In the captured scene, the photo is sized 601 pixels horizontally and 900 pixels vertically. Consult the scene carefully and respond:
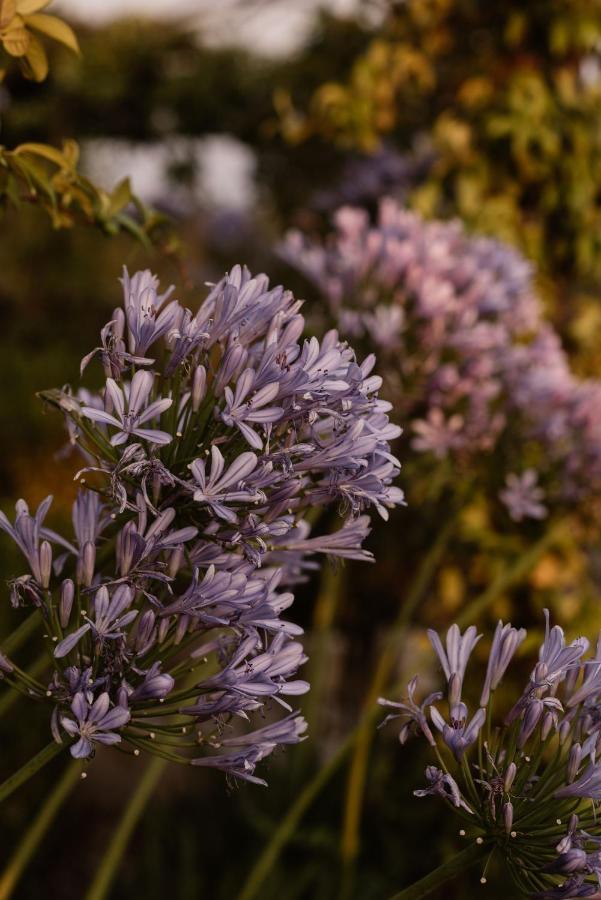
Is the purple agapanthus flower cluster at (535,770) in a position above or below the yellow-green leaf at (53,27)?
below

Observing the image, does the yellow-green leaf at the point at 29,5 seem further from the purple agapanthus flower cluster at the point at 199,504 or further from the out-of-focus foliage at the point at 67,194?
the purple agapanthus flower cluster at the point at 199,504

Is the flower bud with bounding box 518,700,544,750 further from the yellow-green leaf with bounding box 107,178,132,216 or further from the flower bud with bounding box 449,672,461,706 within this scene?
the yellow-green leaf with bounding box 107,178,132,216

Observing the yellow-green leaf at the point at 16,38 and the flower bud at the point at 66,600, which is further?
the yellow-green leaf at the point at 16,38

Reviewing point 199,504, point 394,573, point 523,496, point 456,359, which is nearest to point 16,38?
point 199,504

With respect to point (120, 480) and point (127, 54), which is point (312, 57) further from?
point (120, 480)

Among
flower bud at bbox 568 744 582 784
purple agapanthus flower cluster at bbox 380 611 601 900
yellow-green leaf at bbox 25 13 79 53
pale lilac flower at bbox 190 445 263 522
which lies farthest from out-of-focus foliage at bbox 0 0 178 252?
flower bud at bbox 568 744 582 784

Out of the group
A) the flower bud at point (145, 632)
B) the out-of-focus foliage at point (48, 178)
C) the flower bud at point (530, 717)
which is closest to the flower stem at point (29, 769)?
the flower bud at point (145, 632)

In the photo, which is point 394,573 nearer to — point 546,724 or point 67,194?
point 67,194

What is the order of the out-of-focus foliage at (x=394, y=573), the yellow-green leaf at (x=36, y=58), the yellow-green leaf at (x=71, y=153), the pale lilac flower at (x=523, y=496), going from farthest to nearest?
the out-of-focus foliage at (x=394, y=573), the pale lilac flower at (x=523, y=496), the yellow-green leaf at (x=71, y=153), the yellow-green leaf at (x=36, y=58)
